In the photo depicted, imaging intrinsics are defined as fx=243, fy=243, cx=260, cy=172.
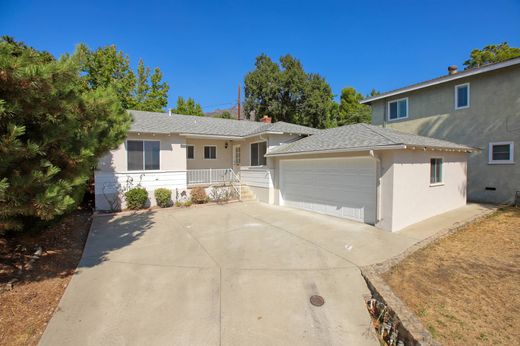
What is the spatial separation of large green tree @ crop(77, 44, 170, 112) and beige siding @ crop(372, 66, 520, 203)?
2451 cm

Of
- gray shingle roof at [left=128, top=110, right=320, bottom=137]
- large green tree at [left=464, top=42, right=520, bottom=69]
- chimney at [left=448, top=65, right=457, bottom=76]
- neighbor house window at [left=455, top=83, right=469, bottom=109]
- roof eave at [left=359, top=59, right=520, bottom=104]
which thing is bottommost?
gray shingle roof at [left=128, top=110, right=320, bottom=137]

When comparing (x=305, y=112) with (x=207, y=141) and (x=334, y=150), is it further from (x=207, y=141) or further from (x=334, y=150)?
(x=334, y=150)

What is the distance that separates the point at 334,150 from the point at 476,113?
9.13 meters

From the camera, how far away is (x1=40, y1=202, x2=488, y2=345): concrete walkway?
10.5 ft

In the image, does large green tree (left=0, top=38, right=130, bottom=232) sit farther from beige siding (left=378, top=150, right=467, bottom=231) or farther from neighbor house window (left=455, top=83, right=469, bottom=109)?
neighbor house window (left=455, top=83, right=469, bottom=109)

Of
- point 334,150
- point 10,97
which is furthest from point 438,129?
point 10,97

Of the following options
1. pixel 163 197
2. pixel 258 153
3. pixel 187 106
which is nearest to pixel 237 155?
pixel 258 153

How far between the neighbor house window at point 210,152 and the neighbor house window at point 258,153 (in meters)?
3.03

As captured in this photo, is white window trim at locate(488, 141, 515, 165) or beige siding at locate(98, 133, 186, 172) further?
white window trim at locate(488, 141, 515, 165)

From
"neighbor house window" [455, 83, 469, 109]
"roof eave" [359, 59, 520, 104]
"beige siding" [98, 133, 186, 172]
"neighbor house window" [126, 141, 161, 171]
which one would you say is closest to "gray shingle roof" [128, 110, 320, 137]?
"beige siding" [98, 133, 186, 172]

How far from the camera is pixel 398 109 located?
51.6ft

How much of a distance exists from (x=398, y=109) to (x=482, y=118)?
4439 millimetres

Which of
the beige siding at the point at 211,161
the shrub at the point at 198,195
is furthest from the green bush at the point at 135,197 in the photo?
the beige siding at the point at 211,161

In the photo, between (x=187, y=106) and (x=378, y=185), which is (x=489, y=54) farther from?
(x=187, y=106)
